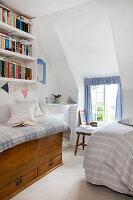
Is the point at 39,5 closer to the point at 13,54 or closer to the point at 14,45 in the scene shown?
the point at 14,45

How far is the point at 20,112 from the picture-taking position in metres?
2.58

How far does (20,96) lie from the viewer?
119 inches

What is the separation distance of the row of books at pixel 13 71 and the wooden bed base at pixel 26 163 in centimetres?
109

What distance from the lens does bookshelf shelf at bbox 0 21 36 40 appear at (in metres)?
2.54

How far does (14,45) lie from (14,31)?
0.72ft

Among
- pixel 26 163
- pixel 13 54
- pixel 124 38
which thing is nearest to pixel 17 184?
pixel 26 163

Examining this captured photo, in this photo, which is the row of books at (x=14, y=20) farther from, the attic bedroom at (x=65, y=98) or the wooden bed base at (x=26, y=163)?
the wooden bed base at (x=26, y=163)

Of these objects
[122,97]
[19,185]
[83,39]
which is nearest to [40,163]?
[19,185]

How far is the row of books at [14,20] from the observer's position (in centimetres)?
253

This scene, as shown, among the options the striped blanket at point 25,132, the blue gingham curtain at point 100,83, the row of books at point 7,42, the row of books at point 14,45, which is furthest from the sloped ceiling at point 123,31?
the striped blanket at point 25,132

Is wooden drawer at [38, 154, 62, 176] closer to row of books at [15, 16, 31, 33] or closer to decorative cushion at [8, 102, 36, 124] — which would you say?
decorative cushion at [8, 102, 36, 124]

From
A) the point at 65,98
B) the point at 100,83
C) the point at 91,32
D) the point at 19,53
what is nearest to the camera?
the point at 19,53

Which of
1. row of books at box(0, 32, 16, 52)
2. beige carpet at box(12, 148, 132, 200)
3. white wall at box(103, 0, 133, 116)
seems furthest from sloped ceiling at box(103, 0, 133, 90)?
beige carpet at box(12, 148, 132, 200)

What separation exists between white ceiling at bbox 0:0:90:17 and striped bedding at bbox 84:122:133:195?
1.90 metres
